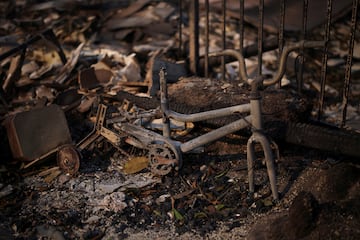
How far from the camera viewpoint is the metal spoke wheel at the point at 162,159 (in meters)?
4.41

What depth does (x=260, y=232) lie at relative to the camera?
12.0 feet

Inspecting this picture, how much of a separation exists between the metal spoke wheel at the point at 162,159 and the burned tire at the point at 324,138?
119 cm

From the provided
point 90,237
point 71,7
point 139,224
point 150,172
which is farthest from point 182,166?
point 71,7

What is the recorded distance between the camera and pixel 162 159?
444cm

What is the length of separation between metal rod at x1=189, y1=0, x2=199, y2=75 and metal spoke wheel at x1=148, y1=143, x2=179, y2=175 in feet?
7.04

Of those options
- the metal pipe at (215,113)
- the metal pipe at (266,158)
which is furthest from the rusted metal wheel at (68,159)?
the metal pipe at (266,158)

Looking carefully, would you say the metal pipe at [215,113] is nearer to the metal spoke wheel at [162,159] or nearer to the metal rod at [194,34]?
the metal spoke wheel at [162,159]

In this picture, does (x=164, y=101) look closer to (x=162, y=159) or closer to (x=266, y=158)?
(x=162, y=159)

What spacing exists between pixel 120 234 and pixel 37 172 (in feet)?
5.14

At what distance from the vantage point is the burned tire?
4.17 meters

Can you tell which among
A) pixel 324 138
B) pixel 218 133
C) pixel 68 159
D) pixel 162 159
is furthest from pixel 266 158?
pixel 68 159

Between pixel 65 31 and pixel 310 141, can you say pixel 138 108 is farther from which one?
pixel 65 31

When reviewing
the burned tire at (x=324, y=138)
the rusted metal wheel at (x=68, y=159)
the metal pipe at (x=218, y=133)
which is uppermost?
the metal pipe at (x=218, y=133)

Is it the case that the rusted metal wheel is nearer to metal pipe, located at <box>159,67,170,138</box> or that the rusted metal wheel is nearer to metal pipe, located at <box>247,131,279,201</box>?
metal pipe, located at <box>159,67,170,138</box>
